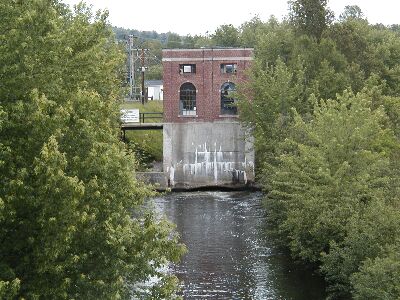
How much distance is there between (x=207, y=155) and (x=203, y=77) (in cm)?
692

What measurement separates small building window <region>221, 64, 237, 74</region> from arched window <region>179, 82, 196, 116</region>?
3.09 m

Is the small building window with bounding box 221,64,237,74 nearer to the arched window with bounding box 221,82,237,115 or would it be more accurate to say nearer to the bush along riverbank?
the arched window with bounding box 221,82,237,115

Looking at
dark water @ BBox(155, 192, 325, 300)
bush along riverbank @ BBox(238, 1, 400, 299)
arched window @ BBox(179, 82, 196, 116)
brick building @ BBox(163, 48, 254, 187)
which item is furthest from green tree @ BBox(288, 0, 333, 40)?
dark water @ BBox(155, 192, 325, 300)

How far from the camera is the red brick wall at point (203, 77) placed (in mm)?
59844

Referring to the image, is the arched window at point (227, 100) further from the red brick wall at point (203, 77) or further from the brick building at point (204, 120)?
the red brick wall at point (203, 77)

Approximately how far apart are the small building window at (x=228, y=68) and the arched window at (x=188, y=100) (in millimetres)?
3095

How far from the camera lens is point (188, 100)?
61.1 metres

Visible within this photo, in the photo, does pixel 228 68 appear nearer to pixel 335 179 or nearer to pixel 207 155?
pixel 207 155

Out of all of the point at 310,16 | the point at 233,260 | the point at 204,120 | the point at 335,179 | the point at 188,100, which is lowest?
the point at 233,260

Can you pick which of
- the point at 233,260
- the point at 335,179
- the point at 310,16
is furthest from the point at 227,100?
the point at 335,179

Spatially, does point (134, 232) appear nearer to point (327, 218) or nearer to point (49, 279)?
point (49, 279)

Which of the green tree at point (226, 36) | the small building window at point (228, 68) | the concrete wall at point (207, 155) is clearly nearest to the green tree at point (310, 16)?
the small building window at point (228, 68)

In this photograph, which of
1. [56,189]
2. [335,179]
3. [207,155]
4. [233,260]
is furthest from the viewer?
[207,155]

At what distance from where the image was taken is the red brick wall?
196ft
